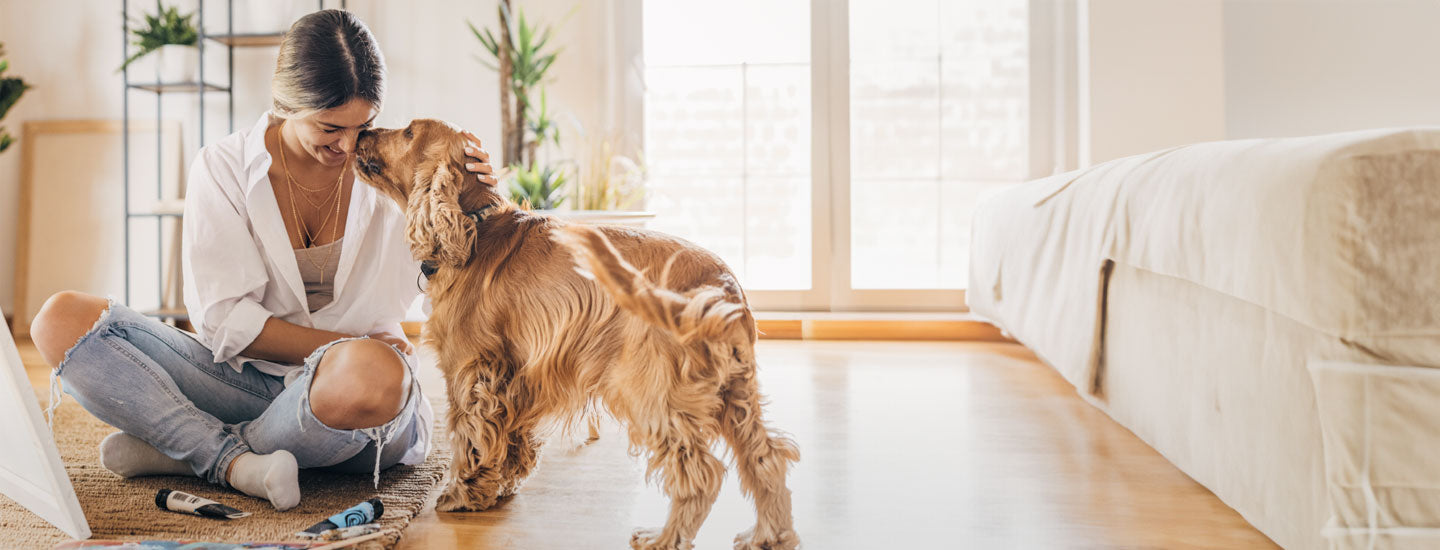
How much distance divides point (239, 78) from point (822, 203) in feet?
8.81

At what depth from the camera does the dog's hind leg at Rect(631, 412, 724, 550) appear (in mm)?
1126

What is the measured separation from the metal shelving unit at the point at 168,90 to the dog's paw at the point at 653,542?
304 cm

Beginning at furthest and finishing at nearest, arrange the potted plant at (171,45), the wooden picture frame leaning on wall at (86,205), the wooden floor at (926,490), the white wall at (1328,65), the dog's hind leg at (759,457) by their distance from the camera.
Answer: the wooden picture frame leaning on wall at (86,205) → the potted plant at (171,45) → the white wall at (1328,65) → the wooden floor at (926,490) → the dog's hind leg at (759,457)

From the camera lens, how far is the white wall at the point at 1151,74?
3.40 m

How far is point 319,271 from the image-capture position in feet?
5.04

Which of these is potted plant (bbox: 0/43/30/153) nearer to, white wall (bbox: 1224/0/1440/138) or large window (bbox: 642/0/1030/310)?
large window (bbox: 642/0/1030/310)

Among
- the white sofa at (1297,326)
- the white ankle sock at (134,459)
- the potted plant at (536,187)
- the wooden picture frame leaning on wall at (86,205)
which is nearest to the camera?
the white sofa at (1297,326)

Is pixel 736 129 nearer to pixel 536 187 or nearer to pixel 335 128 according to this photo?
pixel 536 187

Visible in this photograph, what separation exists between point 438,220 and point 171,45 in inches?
120

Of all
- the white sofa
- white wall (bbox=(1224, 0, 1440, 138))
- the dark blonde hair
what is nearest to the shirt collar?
the dark blonde hair

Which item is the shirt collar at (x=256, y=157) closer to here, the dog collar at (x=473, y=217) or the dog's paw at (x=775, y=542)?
the dog collar at (x=473, y=217)

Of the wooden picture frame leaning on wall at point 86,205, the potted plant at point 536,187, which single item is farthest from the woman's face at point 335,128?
the wooden picture frame leaning on wall at point 86,205

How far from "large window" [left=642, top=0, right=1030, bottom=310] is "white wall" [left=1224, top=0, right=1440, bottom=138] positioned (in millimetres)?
862

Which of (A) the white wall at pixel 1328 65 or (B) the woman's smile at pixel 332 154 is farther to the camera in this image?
(A) the white wall at pixel 1328 65
